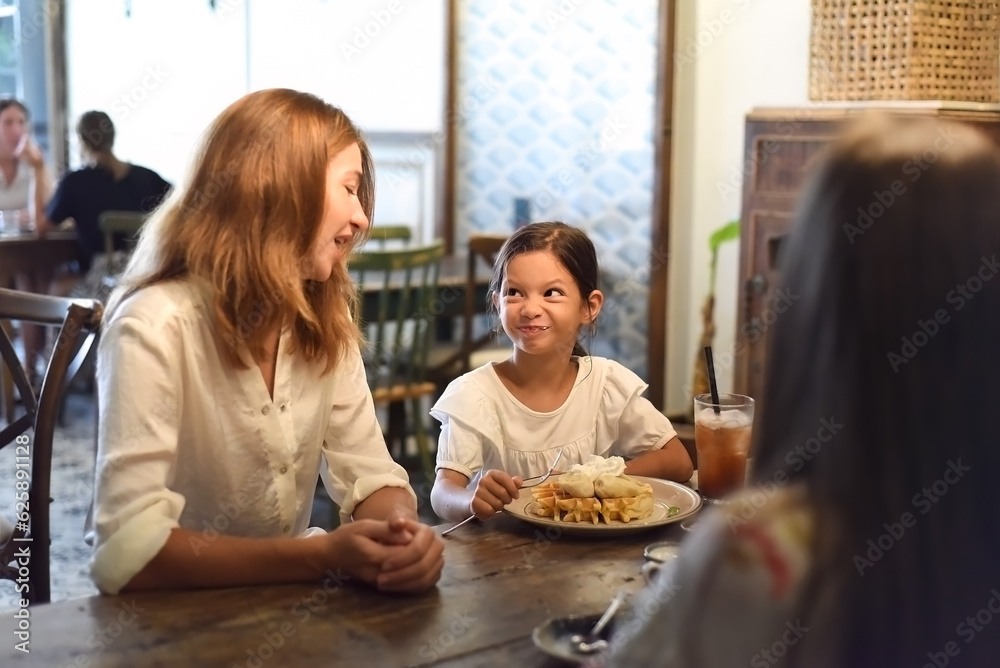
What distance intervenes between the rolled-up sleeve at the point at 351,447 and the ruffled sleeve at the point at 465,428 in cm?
13

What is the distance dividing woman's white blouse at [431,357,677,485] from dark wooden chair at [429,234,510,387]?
192 centimetres

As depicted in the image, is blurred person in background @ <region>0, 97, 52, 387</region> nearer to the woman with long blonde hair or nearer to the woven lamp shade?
the woven lamp shade

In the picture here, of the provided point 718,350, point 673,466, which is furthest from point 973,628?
point 718,350

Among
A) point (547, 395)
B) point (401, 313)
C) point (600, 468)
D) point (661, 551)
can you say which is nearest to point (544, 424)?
point (547, 395)

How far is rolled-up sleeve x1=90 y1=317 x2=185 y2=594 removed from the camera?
4.30 ft

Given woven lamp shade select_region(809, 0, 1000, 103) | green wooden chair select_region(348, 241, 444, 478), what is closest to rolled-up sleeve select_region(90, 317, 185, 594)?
green wooden chair select_region(348, 241, 444, 478)

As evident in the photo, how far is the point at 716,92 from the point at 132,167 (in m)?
2.52

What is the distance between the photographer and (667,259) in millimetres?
4332

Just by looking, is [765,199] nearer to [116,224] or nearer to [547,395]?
[547,395]

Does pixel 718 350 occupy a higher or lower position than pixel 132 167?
lower

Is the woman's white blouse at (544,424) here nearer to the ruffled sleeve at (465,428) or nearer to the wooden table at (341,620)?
the ruffled sleeve at (465,428)

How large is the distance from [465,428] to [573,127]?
3.02m

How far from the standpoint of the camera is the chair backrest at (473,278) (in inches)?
153

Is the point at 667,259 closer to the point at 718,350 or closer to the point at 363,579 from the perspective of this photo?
the point at 718,350
